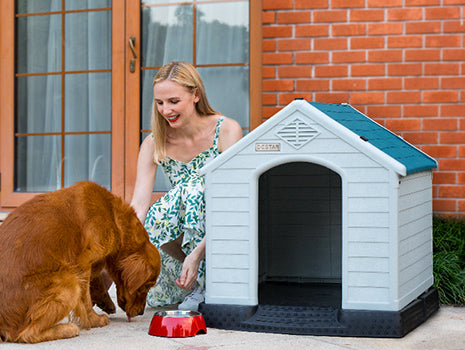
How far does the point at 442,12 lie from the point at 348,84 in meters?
0.68

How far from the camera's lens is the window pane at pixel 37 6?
16.9 ft

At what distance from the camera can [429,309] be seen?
3.30m

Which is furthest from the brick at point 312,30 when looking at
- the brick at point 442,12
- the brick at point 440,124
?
the brick at point 440,124

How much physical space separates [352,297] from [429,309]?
2.01 feet

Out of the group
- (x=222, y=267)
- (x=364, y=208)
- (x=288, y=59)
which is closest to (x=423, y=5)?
(x=288, y=59)

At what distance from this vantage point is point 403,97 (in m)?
4.23

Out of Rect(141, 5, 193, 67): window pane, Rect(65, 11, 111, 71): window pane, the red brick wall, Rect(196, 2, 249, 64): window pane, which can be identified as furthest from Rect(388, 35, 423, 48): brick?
Rect(65, 11, 111, 71): window pane

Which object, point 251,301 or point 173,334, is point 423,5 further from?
point 173,334

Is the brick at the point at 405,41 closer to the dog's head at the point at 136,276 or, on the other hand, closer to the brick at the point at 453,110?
the brick at the point at 453,110

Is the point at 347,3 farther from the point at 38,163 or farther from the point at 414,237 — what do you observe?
the point at 38,163

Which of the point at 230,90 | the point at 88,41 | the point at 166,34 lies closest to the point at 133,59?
the point at 166,34

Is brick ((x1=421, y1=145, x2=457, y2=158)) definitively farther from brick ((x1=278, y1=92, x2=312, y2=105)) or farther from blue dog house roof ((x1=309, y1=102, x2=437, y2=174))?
brick ((x1=278, y1=92, x2=312, y2=105))

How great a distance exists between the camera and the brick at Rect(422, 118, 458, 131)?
4.17m

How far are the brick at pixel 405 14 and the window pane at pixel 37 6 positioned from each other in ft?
7.79
